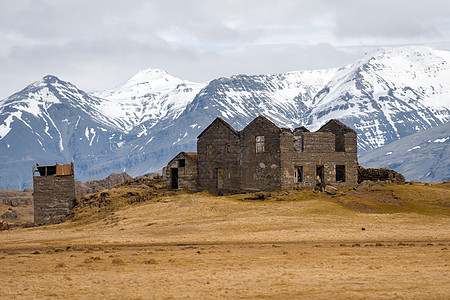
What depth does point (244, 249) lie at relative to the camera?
34.4 meters

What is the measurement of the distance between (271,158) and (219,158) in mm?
8271

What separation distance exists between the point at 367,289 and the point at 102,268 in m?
11.9

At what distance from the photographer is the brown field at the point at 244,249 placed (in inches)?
905

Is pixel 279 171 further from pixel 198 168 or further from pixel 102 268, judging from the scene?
pixel 102 268

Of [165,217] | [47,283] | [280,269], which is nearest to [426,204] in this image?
[165,217]

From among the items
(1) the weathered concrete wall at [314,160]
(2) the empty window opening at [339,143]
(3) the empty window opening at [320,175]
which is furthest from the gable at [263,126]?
(2) the empty window opening at [339,143]

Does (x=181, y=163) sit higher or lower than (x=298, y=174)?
higher

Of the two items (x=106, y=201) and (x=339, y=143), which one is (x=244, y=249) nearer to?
(x=106, y=201)

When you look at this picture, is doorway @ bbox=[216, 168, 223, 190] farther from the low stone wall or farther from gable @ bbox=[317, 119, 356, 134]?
the low stone wall

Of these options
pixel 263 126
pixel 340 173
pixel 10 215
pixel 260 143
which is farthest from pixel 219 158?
pixel 10 215

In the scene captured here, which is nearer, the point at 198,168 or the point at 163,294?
the point at 163,294

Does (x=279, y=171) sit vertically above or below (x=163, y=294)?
above

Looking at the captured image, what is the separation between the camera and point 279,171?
190 feet

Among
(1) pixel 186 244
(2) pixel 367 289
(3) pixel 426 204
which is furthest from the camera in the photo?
(3) pixel 426 204
